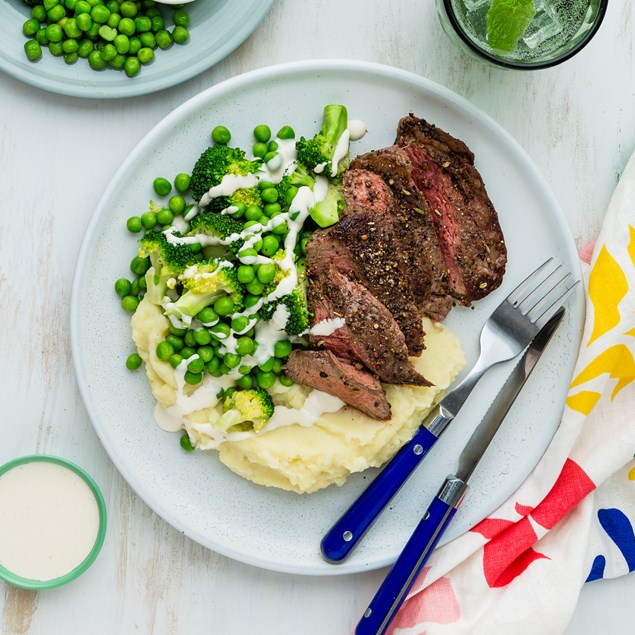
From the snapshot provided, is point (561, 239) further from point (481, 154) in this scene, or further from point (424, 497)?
point (424, 497)

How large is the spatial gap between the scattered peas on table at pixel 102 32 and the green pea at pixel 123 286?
1.26 metres

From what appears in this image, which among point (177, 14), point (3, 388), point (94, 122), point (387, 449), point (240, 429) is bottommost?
point (3, 388)

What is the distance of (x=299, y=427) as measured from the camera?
4.53 m

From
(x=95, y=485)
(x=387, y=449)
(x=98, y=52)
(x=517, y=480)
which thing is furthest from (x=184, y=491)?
(x=98, y=52)

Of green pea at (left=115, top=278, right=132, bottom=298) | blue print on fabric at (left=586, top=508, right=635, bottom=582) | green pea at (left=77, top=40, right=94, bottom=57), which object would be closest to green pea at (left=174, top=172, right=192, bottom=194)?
green pea at (left=115, top=278, right=132, bottom=298)

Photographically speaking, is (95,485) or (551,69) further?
(551,69)

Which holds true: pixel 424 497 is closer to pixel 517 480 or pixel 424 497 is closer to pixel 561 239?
pixel 517 480

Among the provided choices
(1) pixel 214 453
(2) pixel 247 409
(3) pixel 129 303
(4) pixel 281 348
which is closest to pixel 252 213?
(4) pixel 281 348

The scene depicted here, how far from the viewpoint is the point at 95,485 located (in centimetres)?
451

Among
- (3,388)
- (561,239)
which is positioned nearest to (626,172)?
(561,239)

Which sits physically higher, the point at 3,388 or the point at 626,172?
the point at 626,172

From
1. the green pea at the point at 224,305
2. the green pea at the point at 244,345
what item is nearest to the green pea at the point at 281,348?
the green pea at the point at 244,345

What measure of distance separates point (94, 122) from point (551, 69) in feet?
9.71

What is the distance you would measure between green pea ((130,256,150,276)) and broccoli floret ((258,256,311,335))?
0.76 metres
